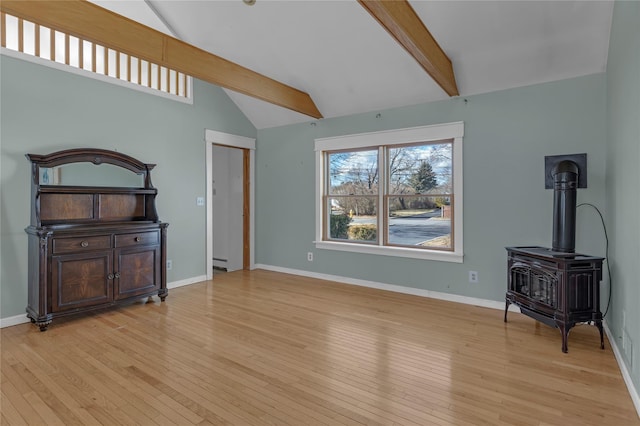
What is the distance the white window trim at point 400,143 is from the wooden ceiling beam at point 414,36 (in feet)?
1.61

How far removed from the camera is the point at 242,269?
610 cm

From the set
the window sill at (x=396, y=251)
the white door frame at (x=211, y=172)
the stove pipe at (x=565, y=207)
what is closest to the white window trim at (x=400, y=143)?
the window sill at (x=396, y=251)

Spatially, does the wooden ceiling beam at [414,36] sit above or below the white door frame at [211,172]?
above

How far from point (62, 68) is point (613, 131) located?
536 cm

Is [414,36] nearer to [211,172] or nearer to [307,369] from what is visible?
[307,369]

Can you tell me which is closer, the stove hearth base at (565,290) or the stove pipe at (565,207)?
the stove hearth base at (565,290)

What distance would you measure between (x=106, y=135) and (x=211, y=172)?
1.50 meters

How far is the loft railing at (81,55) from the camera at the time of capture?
11.3ft

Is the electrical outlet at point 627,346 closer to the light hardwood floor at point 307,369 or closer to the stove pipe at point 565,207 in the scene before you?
the light hardwood floor at point 307,369

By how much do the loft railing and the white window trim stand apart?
2253 mm

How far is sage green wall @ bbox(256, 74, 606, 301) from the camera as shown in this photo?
3.41 metres

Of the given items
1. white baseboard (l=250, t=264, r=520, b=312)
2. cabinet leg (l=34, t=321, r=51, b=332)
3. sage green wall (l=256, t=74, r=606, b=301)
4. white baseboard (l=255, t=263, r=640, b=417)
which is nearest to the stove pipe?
sage green wall (l=256, t=74, r=606, b=301)

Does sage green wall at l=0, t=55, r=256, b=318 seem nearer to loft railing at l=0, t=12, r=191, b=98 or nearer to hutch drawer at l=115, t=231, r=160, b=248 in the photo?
loft railing at l=0, t=12, r=191, b=98

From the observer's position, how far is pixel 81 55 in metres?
3.90
